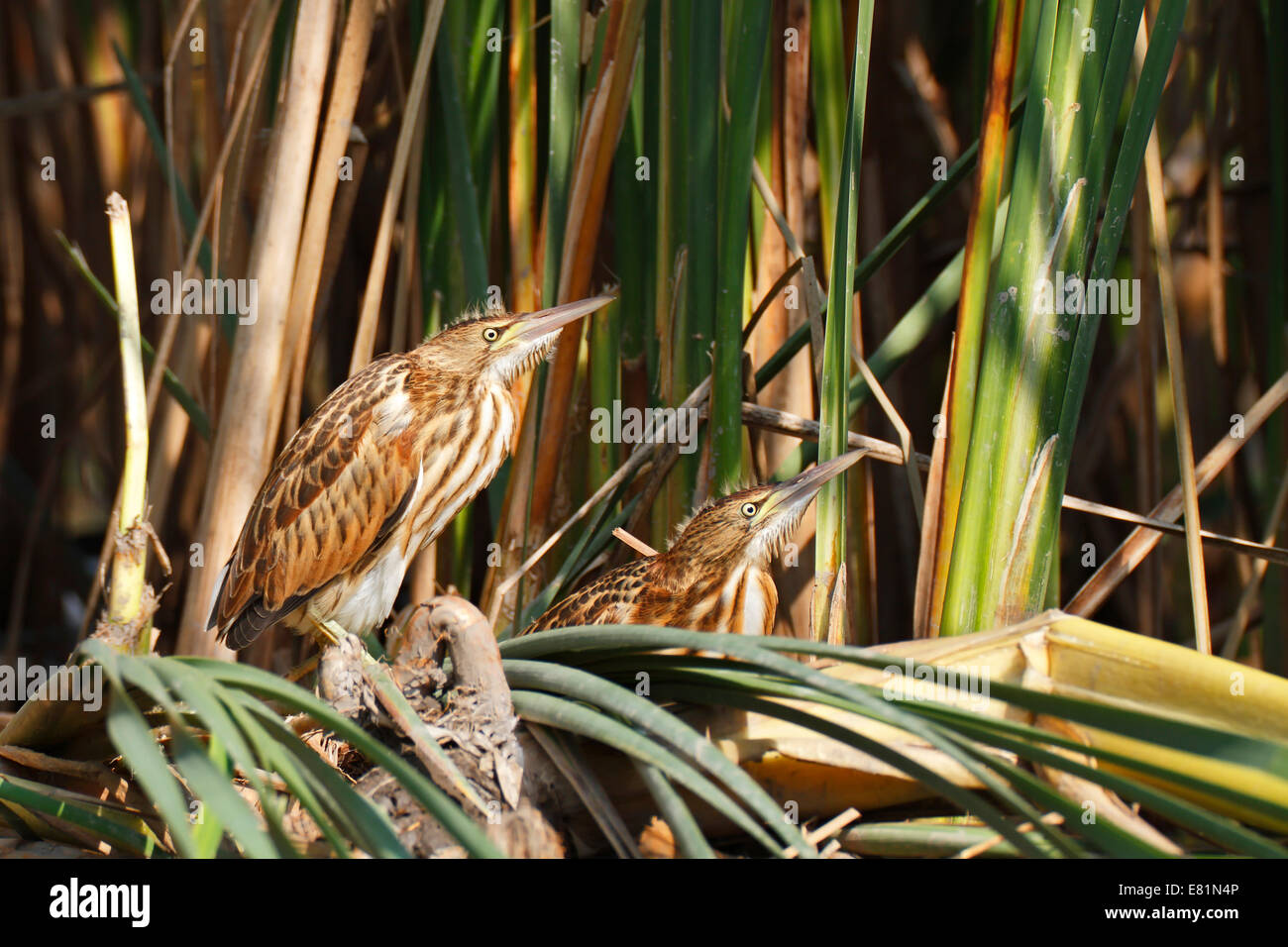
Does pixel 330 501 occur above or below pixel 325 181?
below

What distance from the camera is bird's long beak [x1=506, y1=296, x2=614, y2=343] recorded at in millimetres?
2162

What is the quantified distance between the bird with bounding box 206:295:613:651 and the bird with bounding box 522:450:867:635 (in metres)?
0.40

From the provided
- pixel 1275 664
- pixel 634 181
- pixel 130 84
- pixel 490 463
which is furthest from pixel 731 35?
pixel 1275 664

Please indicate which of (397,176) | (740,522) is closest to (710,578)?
(740,522)

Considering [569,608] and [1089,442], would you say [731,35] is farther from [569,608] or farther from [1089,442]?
[1089,442]

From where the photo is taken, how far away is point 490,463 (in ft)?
8.14

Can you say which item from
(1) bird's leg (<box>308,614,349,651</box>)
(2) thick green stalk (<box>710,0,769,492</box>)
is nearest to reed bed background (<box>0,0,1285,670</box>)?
(2) thick green stalk (<box>710,0,769,492</box>)

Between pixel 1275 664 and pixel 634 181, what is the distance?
1.89 metres

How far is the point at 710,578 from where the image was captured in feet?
7.34

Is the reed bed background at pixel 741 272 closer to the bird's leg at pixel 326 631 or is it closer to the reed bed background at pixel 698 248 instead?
the reed bed background at pixel 698 248

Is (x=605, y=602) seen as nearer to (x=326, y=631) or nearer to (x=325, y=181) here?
(x=326, y=631)

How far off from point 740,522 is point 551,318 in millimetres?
523

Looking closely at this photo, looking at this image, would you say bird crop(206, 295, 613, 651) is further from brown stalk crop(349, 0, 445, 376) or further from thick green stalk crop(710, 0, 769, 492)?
thick green stalk crop(710, 0, 769, 492)

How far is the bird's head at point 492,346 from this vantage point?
2312mm
